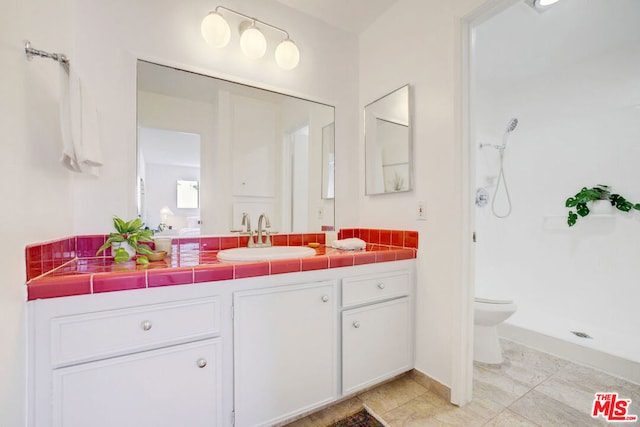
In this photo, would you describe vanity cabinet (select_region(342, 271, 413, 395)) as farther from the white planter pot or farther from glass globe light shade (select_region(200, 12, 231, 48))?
glass globe light shade (select_region(200, 12, 231, 48))

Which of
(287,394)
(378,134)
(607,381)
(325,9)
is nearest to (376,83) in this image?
(378,134)

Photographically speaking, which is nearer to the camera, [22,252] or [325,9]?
[22,252]

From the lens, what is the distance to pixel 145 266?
1059 mm

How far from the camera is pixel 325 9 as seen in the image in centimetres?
183

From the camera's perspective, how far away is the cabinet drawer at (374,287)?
4.55ft

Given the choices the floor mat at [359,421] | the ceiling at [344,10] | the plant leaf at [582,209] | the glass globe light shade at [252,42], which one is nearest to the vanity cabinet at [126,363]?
the floor mat at [359,421]

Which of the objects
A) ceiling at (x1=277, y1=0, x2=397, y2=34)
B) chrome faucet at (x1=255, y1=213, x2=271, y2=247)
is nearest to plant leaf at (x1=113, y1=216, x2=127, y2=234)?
chrome faucet at (x1=255, y1=213, x2=271, y2=247)

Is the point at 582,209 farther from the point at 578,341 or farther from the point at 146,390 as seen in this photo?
the point at 146,390

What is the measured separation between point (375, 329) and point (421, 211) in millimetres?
728

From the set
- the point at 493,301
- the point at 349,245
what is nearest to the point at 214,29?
the point at 349,245

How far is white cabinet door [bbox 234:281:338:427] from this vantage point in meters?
1.12

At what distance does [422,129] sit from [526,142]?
1809 millimetres

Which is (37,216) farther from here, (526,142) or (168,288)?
(526,142)

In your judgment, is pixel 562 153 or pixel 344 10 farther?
pixel 562 153
